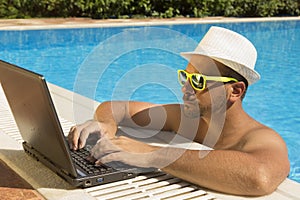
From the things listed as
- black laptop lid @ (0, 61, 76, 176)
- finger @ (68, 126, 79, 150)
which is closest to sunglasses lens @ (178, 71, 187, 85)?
finger @ (68, 126, 79, 150)

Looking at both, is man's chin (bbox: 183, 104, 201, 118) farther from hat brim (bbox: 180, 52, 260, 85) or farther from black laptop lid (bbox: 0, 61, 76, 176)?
black laptop lid (bbox: 0, 61, 76, 176)

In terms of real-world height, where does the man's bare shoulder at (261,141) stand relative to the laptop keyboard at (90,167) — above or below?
above

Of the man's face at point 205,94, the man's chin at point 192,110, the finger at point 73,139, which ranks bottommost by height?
the finger at point 73,139

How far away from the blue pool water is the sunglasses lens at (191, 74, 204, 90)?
20 cm

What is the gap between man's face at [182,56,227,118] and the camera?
8.87 ft

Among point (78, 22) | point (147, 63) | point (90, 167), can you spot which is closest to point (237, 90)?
point (90, 167)

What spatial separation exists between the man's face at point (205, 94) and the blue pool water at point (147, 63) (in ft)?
0.45

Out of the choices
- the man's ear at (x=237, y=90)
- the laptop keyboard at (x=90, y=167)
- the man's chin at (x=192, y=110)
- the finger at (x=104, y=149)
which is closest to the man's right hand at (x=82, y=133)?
the laptop keyboard at (x=90, y=167)

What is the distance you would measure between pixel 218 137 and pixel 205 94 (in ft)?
1.49

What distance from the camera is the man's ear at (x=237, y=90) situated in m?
2.72

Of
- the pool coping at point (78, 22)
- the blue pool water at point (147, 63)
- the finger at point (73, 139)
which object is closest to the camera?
the finger at point (73, 139)

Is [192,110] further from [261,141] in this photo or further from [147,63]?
[147,63]

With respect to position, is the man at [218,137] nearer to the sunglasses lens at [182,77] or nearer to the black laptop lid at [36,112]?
the sunglasses lens at [182,77]

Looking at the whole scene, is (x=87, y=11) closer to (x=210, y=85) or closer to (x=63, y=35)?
(x=63, y=35)
